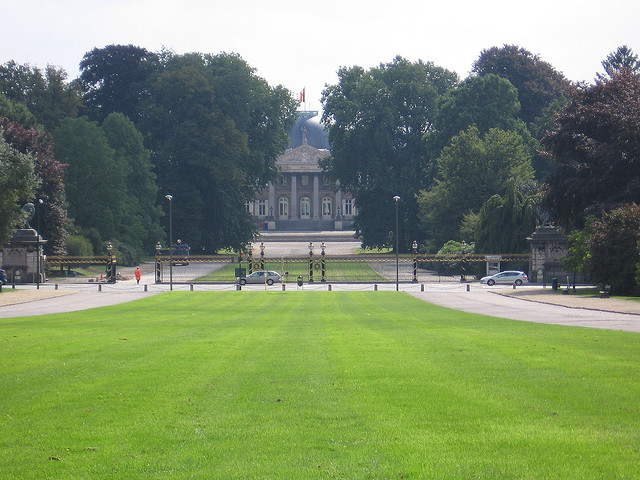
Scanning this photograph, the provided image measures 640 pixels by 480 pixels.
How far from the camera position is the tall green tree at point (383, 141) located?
273 feet

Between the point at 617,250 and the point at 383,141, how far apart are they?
158ft

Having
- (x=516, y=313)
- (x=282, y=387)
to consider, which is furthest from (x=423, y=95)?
(x=282, y=387)

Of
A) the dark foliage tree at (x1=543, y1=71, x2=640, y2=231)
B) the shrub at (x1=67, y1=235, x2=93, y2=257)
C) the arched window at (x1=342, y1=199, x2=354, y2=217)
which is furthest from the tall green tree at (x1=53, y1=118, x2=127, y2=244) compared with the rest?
the arched window at (x1=342, y1=199, x2=354, y2=217)

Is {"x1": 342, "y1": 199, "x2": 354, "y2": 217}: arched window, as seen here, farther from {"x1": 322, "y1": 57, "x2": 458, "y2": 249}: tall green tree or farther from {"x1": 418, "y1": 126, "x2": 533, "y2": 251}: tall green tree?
{"x1": 418, "y1": 126, "x2": 533, "y2": 251}: tall green tree

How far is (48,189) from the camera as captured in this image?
2388 inches

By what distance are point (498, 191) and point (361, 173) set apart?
822 inches

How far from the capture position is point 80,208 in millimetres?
70812

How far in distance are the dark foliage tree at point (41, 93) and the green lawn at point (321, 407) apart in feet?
215

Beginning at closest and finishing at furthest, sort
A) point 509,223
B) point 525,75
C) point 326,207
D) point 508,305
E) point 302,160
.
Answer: point 508,305
point 509,223
point 525,75
point 302,160
point 326,207

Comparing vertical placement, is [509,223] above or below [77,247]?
above

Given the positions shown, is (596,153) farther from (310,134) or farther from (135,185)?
(310,134)

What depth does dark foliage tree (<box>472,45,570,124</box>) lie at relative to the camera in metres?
89.1

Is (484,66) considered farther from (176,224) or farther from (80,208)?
(80,208)

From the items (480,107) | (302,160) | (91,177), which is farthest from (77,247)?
(302,160)
